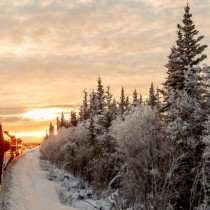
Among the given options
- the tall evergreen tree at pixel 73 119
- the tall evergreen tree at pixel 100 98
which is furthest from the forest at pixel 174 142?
the tall evergreen tree at pixel 73 119

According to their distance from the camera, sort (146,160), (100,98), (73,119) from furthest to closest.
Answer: (73,119), (100,98), (146,160)

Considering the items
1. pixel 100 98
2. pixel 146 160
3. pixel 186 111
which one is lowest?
pixel 146 160

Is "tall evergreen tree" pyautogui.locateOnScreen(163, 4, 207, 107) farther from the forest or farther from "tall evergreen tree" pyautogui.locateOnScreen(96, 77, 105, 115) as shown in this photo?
"tall evergreen tree" pyautogui.locateOnScreen(96, 77, 105, 115)

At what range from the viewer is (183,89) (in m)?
27.6

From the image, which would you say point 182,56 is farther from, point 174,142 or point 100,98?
point 100,98

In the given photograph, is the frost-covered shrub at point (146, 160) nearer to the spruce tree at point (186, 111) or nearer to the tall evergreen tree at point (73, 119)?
the spruce tree at point (186, 111)

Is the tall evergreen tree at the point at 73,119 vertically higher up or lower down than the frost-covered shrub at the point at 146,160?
higher up

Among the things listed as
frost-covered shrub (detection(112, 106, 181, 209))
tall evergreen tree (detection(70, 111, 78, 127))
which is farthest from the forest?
tall evergreen tree (detection(70, 111, 78, 127))

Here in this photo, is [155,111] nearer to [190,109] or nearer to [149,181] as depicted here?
[190,109]

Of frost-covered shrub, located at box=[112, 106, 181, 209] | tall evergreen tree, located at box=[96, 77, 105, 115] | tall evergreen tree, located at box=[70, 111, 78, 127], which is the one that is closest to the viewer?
frost-covered shrub, located at box=[112, 106, 181, 209]

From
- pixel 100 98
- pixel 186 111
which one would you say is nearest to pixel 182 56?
pixel 186 111

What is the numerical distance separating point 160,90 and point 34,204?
12.5 m

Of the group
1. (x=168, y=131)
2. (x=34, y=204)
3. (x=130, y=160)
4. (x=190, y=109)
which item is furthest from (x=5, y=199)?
(x=190, y=109)

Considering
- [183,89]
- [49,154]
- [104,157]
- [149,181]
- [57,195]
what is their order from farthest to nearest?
[49,154]
[104,157]
[57,195]
[183,89]
[149,181]
